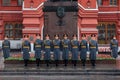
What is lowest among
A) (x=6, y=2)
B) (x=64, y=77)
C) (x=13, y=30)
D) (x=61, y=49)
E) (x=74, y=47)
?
(x=64, y=77)

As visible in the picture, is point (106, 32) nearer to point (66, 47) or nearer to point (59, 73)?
point (66, 47)

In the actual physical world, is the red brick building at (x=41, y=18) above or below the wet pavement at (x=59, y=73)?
above

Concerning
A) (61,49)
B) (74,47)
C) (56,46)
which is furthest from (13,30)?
(74,47)

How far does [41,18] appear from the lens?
47062 millimetres

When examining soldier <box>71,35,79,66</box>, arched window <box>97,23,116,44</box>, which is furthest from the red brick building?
soldier <box>71,35,79,66</box>

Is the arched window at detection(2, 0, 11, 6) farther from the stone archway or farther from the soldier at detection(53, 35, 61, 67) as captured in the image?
the soldier at detection(53, 35, 61, 67)

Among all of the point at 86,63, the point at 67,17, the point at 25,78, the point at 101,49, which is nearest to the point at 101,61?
the point at 86,63

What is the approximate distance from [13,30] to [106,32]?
8.61 meters

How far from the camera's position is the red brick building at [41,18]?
46875mm

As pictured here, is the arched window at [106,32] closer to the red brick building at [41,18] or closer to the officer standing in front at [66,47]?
the red brick building at [41,18]

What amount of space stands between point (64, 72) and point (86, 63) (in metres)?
3.88

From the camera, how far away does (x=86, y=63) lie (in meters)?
30.4

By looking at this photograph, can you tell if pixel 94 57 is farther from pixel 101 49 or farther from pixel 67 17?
pixel 101 49

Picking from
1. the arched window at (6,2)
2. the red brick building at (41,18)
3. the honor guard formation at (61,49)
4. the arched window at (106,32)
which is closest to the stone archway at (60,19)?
the honor guard formation at (61,49)
